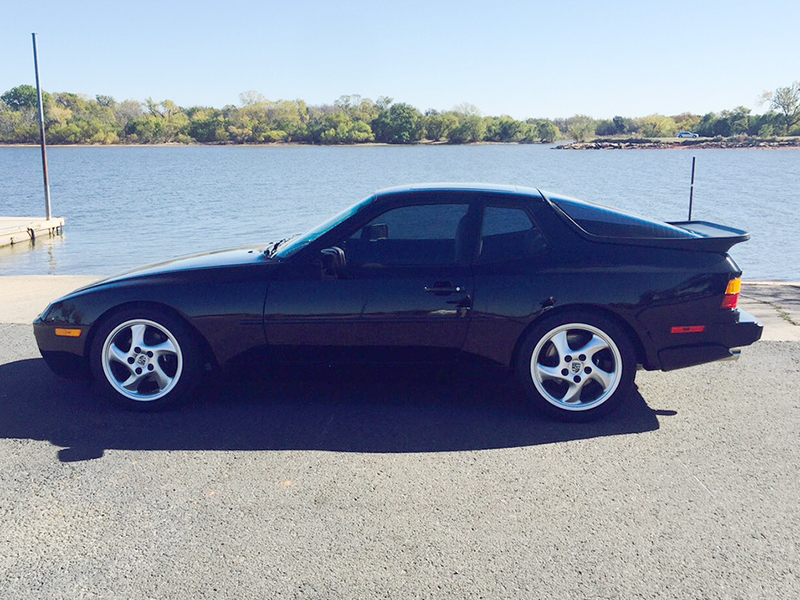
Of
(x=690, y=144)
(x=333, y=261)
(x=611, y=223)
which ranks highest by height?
(x=611, y=223)

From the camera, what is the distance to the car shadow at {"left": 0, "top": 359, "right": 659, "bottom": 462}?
187 inches

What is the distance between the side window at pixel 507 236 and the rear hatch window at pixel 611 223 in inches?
10.4

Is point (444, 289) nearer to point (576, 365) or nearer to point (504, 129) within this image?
point (576, 365)

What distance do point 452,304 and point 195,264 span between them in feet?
5.94

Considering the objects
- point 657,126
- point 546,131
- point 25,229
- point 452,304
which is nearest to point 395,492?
point 452,304

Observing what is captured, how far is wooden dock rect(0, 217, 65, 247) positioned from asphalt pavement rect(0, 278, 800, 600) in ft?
56.9

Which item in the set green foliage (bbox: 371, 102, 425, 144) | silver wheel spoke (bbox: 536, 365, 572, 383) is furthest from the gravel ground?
green foliage (bbox: 371, 102, 425, 144)

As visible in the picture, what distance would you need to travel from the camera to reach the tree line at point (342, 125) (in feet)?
406

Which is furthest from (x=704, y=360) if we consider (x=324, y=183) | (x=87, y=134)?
(x=87, y=134)

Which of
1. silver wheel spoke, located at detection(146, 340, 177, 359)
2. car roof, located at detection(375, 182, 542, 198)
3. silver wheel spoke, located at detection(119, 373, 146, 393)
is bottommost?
silver wheel spoke, located at detection(119, 373, 146, 393)

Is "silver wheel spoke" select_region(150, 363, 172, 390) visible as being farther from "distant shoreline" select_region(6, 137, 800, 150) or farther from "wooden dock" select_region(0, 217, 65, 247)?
"distant shoreline" select_region(6, 137, 800, 150)

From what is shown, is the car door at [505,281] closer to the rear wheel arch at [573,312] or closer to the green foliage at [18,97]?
the rear wheel arch at [573,312]

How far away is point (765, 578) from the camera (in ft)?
10.7

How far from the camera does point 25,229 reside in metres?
22.5
